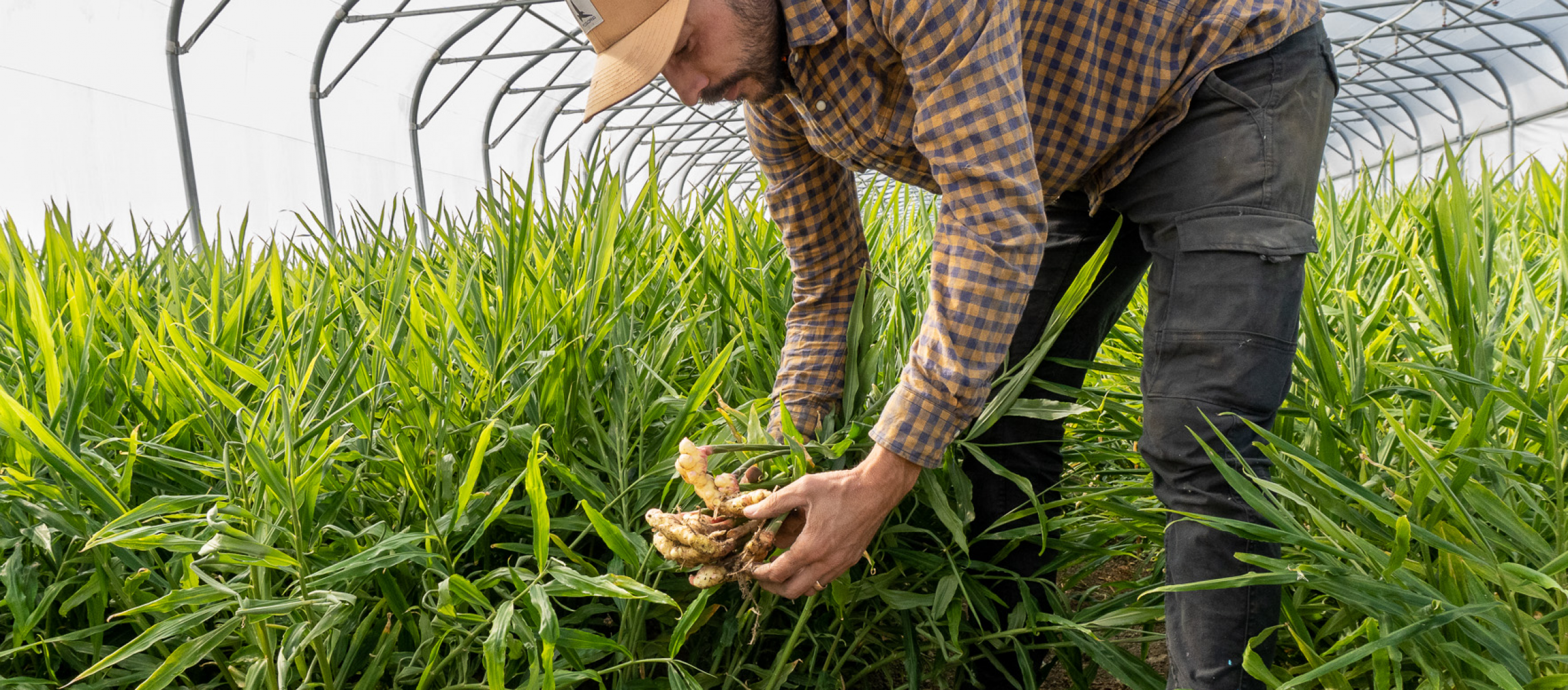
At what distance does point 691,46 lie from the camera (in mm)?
833

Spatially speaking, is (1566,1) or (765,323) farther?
(1566,1)

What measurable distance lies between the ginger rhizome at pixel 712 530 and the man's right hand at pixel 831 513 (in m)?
0.01

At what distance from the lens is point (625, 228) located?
1213 millimetres

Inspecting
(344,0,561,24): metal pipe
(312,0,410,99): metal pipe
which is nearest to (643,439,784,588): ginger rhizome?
(344,0,561,24): metal pipe

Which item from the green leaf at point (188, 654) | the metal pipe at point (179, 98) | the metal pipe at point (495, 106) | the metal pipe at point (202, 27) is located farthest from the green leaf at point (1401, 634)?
the metal pipe at point (495, 106)

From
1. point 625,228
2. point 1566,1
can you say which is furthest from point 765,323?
point 1566,1

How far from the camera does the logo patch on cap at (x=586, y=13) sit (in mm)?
854

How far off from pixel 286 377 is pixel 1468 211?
1032 mm

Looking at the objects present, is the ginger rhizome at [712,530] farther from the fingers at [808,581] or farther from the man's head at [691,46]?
the man's head at [691,46]

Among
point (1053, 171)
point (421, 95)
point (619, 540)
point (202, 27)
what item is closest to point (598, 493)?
point (619, 540)

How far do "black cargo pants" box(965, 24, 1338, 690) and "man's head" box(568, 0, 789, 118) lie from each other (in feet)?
1.19

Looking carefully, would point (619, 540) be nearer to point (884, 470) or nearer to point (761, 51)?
point (884, 470)

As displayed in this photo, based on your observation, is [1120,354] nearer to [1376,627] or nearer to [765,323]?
[765,323]

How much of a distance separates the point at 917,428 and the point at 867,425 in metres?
0.14
